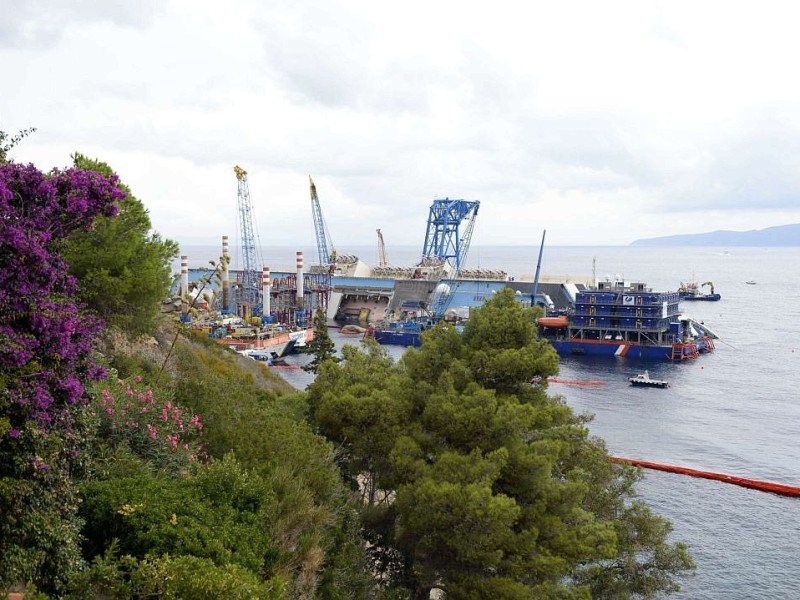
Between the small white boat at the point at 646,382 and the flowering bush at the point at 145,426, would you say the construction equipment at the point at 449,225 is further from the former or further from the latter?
the flowering bush at the point at 145,426

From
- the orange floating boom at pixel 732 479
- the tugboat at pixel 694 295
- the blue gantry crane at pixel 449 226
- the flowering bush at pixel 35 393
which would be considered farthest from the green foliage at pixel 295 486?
the tugboat at pixel 694 295

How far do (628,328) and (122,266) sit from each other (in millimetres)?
63955

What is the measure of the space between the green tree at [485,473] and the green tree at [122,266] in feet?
17.0

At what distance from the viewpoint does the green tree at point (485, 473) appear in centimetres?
1427

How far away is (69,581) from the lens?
363 inches

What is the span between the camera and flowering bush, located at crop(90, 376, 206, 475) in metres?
13.6

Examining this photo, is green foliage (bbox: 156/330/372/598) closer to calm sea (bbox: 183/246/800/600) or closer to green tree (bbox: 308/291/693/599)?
green tree (bbox: 308/291/693/599)

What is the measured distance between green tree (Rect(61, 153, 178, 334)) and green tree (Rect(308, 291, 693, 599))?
5.19 m

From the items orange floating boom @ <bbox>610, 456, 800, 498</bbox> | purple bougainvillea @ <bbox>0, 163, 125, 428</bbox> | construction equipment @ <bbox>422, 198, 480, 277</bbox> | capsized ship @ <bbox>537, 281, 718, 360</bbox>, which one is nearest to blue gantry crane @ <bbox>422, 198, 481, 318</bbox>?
construction equipment @ <bbox>422, 198, 480, 277</bbox>

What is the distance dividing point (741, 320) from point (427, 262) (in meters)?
44.1

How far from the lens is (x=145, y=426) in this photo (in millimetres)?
14023

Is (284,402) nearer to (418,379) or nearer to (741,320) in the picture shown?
(418,379)

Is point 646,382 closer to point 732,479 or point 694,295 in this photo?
point 732,479

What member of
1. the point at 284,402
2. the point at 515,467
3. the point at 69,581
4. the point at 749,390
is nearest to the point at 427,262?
the point at 749,390
